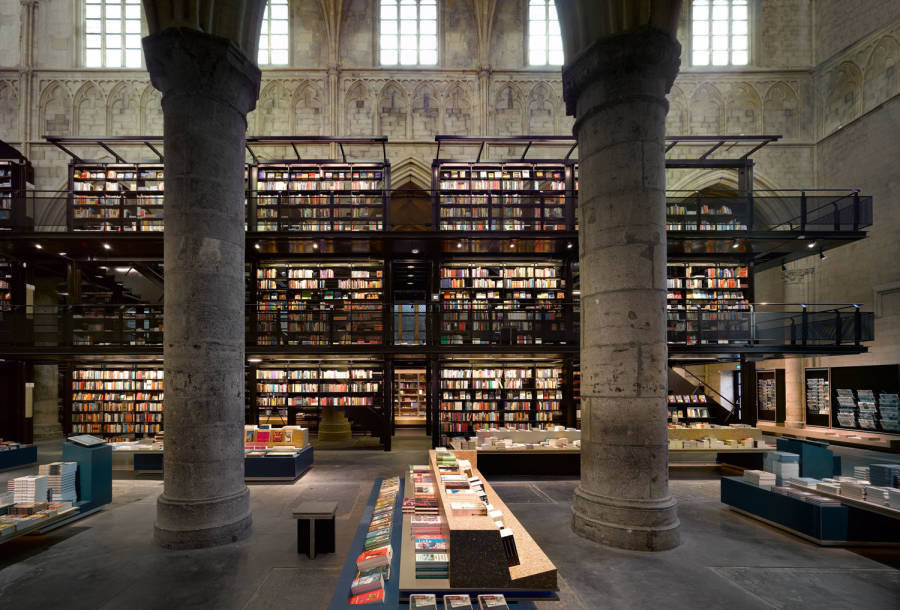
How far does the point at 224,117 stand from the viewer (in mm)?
5527

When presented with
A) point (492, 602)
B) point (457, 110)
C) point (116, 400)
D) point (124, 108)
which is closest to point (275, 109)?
point (124, 108)

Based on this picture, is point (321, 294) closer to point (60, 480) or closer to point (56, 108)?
point (60, 480)

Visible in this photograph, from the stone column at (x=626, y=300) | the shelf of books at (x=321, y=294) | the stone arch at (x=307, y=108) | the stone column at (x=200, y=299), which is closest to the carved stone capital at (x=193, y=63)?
the stone column at (x=200, y=299)

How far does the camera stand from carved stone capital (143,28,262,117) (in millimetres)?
5266

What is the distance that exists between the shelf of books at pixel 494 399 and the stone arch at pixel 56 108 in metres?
15.0

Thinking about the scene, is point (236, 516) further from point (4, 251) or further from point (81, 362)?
point (4, 251)

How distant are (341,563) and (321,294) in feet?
27.4

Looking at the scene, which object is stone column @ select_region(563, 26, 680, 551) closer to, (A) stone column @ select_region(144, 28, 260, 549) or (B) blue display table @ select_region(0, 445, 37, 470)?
(A) stone column @ select_region(144, 28, 260, 549)

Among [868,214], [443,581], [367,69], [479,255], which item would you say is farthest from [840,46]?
[443,581]

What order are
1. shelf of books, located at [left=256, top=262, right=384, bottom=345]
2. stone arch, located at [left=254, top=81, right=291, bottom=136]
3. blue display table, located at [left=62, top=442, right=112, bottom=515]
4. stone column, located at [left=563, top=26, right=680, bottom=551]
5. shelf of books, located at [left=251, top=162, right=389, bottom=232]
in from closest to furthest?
stone column, located at [left=563, top=26, right=680, bottom=551] < blue display table, located at [left=62, top=442, right=112, bottom=515] < shelf of books, located at [left=256, top=262, right=384, bottom=345] < shelf of books, located at [left=251, top=162, right=389, bottom=232] < stone arch, located at [left=254, top=81, right=291, bottom=136]

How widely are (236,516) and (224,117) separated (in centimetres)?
443

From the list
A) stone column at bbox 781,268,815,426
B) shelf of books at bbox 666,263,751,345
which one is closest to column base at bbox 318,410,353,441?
shelf of books at bbox 666,263,751,345

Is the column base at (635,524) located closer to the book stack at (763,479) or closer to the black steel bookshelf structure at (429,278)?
the book stack at (763,479)

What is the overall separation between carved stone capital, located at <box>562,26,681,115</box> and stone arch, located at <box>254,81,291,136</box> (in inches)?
534
